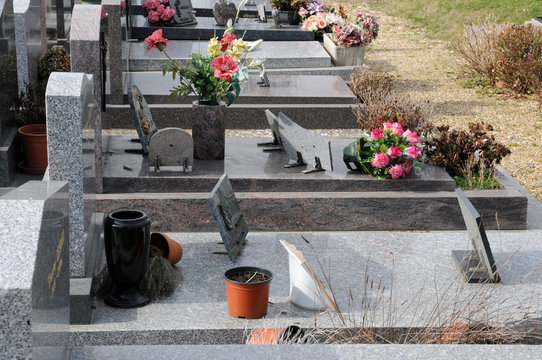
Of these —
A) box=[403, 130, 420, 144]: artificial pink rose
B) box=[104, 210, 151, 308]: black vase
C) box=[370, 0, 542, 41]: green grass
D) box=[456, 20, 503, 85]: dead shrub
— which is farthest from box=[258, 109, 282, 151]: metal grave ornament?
box=[370, 0, 542, 41]: green grass

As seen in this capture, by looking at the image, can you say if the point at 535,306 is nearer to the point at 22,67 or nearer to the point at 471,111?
the point at 22,67

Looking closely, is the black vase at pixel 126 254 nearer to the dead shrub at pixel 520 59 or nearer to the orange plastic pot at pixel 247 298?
the orange plastic pot at pixel 247 298

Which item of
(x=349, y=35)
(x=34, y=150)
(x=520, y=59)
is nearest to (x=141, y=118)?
(x=34, y=150)

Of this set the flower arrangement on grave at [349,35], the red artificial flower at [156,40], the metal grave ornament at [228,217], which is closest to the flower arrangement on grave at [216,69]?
the red artificial flower at [156,40]

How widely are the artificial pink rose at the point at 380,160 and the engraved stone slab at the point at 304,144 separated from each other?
1.47ft

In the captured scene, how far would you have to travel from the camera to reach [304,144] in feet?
24.4

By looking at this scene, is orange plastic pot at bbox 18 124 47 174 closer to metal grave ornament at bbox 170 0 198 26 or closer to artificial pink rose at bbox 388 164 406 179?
artificial pink rose at bbox 388 164 406 179

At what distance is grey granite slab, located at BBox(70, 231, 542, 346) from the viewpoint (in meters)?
4.90

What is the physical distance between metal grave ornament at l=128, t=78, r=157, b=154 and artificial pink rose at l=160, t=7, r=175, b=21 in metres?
6.91

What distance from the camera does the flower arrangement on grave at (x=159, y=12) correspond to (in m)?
14.2

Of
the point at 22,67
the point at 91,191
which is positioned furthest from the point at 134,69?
the point at 91,191

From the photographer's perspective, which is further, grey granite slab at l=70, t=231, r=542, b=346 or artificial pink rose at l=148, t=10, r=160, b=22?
artificial pink rose at l=148, t=10, r=160, b=22

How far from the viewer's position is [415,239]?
6.82m

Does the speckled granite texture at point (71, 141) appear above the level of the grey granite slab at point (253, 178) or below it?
above
